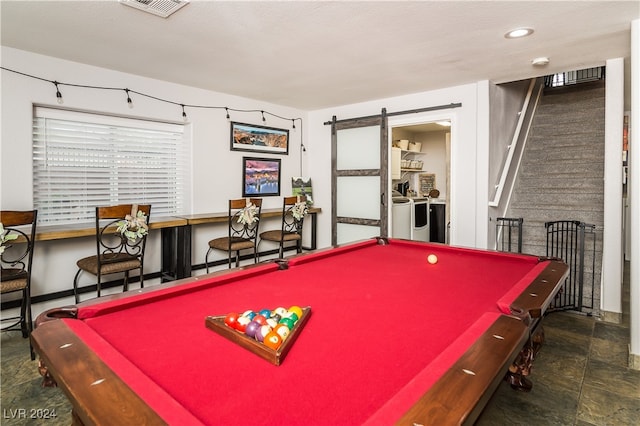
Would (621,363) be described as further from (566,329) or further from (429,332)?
(429,332)

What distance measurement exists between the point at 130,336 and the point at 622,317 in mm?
4261

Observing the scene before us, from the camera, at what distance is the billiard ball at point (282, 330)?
44.2 inches

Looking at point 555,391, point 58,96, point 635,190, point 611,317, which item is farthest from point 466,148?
Result: point 58,96

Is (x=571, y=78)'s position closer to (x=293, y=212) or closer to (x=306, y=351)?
(x=293, y=212)

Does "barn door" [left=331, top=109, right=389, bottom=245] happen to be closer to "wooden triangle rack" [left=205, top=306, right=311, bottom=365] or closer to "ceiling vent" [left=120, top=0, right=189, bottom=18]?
"ceiling vent" [left=120, top=0, right=189, bottom=18]

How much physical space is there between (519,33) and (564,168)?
3.11m

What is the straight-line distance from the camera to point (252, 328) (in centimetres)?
116

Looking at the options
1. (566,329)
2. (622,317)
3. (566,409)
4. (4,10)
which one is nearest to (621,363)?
(566,329)

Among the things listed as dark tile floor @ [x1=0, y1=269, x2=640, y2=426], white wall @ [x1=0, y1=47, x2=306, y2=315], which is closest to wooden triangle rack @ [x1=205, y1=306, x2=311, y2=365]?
dark tile floor @ [x1=0, y1=269, x2=640, y2=426]

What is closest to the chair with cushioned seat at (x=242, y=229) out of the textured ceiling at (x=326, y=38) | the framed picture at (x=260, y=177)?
the framed picture at (x=260, y=177)

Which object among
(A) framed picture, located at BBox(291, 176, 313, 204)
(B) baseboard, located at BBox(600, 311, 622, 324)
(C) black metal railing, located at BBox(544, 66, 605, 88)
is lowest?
(B) baseboard, located at BBox(600, 311, 622, 324)

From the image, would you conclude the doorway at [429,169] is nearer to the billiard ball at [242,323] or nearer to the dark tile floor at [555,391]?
the dark tile floor at [555,391]

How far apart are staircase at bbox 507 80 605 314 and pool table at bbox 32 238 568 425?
10.3 feet

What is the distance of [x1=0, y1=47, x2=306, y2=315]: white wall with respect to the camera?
3121mm
